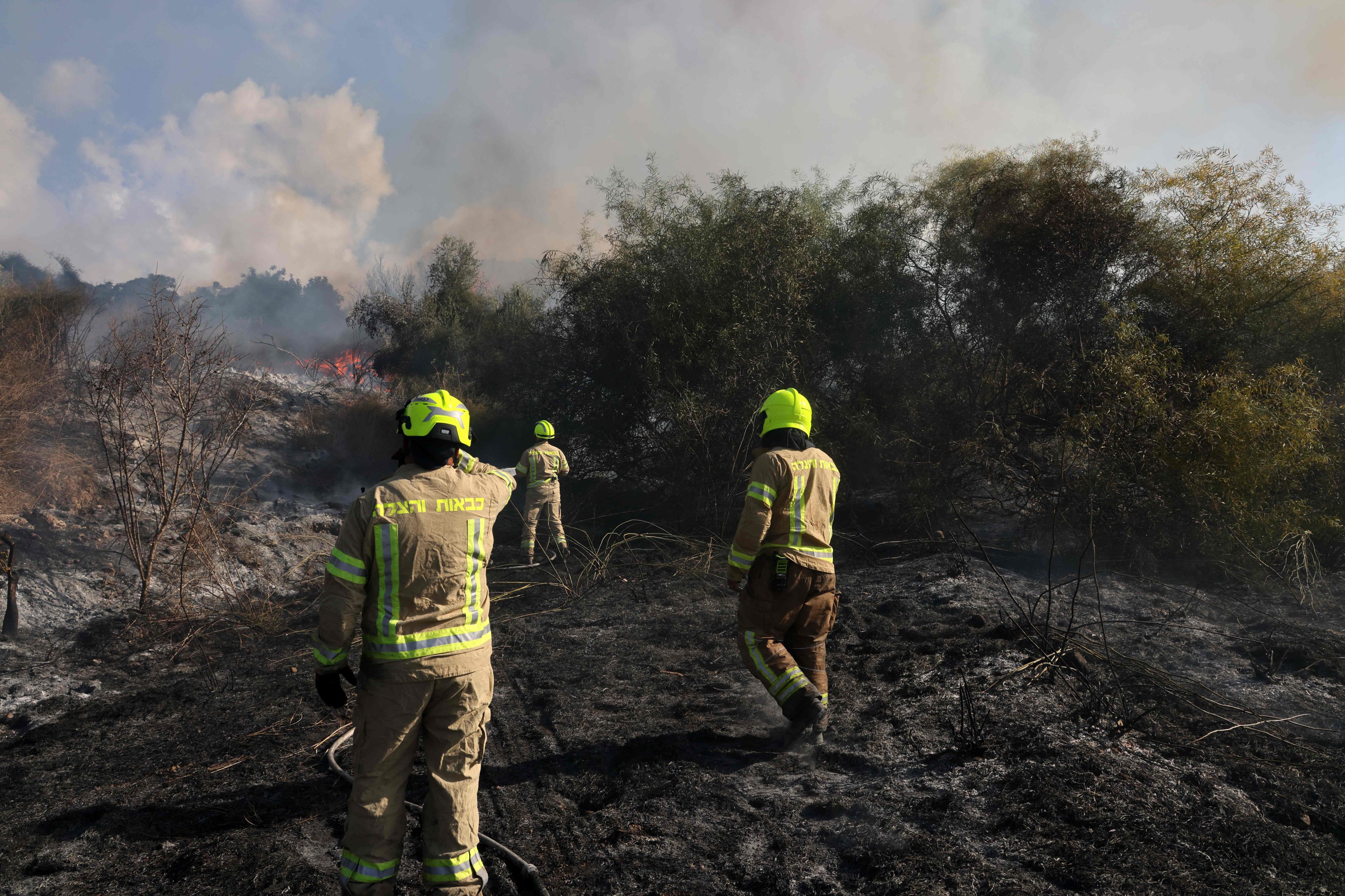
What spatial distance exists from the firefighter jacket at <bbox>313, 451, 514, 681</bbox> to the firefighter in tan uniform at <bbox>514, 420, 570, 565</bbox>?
659 cm

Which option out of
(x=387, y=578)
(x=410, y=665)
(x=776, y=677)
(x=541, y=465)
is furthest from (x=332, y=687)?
(x=541, y=465)

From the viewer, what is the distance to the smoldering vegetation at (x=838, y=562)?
3088 millimetres

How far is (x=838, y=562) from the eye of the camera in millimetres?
9070

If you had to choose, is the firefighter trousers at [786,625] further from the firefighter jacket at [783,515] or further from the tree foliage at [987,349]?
the tree foliage at [987,349]

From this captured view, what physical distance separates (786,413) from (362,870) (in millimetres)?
2800

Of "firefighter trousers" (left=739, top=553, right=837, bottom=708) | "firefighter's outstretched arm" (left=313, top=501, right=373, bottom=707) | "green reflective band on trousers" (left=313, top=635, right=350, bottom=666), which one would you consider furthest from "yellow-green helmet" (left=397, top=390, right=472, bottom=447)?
"firefighter trousers" (left=739, top=553, right=837, bottom=708)

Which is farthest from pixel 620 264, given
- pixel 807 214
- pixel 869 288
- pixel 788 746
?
pixel 788 746

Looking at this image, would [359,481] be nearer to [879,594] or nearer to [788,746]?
[879,594]

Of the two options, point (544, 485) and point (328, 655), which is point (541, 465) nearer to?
point (544, 485)

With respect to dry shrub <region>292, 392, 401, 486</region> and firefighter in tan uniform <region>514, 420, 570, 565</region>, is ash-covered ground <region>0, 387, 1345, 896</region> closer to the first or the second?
firefighter in tan uniform <region>514, 420, 570, 565</region>

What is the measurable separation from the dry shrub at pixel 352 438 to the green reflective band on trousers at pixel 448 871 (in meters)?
13.0

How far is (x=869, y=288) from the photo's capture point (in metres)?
11.2

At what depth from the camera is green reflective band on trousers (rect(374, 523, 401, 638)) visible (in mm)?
2395

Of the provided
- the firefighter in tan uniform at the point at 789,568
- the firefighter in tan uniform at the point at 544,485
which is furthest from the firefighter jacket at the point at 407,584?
the firefighter in tan uniform at the point at 544,485
